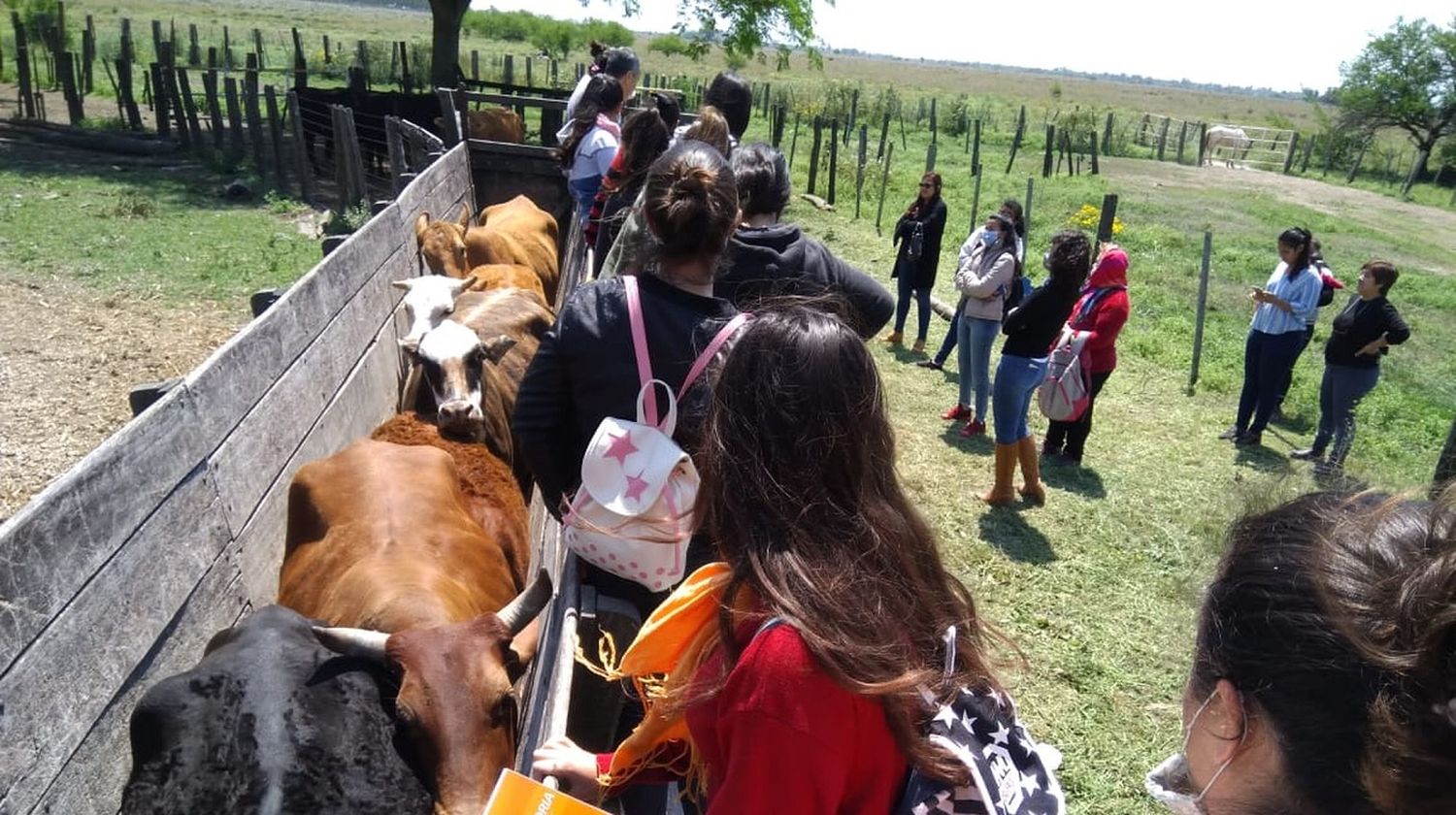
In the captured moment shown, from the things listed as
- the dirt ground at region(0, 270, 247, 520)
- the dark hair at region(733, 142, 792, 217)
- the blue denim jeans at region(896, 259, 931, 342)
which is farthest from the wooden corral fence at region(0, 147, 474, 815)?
the blue denim jeans at region(896, 259, 931, 342)

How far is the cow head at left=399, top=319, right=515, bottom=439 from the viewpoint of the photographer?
4859 mm

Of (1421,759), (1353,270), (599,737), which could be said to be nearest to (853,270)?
(599,737)

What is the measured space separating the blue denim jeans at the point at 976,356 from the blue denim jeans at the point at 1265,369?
2.53 metres

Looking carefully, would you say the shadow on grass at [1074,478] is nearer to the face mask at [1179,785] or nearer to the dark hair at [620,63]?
the dark hair at [620,63]

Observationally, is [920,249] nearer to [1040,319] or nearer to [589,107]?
[1040,319]

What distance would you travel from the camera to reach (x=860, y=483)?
5.98 ft

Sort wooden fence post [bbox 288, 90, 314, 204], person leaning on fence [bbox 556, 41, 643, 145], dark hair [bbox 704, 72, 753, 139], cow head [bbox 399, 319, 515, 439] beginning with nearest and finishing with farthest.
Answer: cow head [bbox 399, 319, 515, 439], dark hair [bbox 704, 72, 753, 139], person leaning on fence [bbox 556, 41, 643, 145], wooden fence post [bbox 288, 90, 314, 204]

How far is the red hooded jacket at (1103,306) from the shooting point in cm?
776

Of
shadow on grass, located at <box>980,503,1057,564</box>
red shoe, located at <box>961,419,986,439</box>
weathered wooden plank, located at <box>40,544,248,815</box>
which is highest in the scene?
weathered wooden plank, located at <box>40,544,248,815</box>

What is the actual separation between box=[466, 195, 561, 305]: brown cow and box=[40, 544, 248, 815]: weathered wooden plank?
4978 mm

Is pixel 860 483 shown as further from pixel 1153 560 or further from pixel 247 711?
pixel 1153 560

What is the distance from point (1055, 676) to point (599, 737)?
10.4 ft

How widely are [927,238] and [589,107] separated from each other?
14.6 feet

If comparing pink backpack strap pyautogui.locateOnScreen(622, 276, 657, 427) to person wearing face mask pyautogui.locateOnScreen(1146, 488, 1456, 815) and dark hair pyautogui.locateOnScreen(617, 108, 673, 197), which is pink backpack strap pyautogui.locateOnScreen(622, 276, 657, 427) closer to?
person wearing face mask pyautogui.locateOnScreen(1146, 488, 1456, 815)
